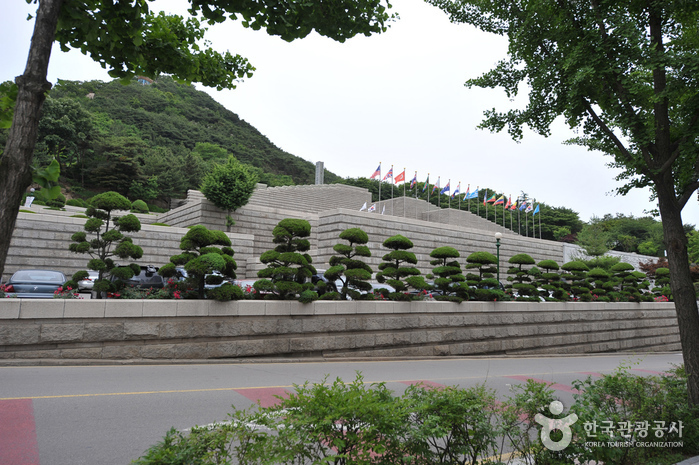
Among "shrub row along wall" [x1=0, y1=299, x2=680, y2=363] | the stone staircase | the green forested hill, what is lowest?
"shrub row along wall" [x1=0, y1=299, x2=680, y2=363]

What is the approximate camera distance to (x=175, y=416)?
6246 mm

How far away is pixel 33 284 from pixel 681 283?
17.4m

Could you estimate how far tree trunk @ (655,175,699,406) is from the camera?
610cm

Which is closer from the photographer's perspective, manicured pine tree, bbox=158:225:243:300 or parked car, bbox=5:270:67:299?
manicured pine tree, bbox=158:225:243:300

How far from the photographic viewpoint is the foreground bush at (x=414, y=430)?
114 inches

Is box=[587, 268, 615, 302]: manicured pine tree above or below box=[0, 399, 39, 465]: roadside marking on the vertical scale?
above

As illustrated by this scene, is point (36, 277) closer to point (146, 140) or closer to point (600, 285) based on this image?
point (600, 285)

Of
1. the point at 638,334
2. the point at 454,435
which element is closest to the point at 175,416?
the point at 454,435

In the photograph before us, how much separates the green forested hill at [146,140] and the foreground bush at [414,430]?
3.34 metres

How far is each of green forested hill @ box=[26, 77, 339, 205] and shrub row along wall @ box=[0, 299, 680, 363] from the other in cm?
751

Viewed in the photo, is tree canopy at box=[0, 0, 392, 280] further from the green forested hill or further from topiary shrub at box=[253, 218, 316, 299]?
topiary shrub at box=[253, 218, 316, 299]

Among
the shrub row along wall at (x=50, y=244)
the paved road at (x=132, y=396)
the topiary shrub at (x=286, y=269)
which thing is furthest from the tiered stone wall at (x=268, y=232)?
the paved road at (x=132, y=396)

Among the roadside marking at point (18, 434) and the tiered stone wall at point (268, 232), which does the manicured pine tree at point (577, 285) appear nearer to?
the tiered stone wall at point (268, 232)

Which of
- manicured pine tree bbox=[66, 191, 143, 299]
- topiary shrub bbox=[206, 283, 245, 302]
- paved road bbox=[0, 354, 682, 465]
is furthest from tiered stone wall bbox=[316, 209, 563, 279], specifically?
paved road bbox=[0, 354, 682, 465]
